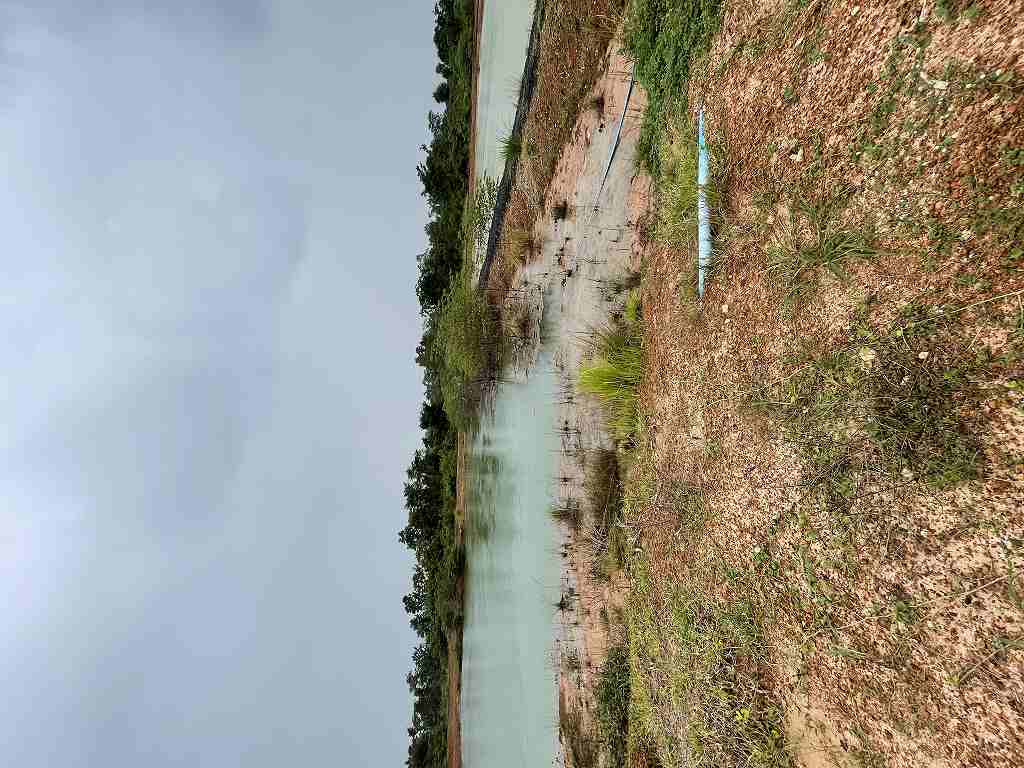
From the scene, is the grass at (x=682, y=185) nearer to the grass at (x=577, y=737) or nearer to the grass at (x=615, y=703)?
the grass at (x=615, y=703)

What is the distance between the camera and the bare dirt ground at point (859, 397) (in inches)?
76.2

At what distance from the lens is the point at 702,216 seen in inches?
135

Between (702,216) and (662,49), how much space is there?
Answer: 1.52 m

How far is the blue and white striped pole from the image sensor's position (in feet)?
11.1

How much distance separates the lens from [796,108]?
9.17 feet

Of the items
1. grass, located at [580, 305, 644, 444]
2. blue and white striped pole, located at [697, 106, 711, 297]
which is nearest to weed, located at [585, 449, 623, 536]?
grass, located at [580, 305, 644, 444]

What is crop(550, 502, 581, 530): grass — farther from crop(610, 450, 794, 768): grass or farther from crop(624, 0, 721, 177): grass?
crop(624, 0, 721, 177): grass

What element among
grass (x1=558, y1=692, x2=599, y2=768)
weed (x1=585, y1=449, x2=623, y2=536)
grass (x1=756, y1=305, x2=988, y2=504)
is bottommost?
grass (x1=558, y1=692, x2=599, y2=768)

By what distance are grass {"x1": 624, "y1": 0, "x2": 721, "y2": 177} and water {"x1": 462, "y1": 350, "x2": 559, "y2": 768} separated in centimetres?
306

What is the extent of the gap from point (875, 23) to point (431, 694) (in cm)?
1669

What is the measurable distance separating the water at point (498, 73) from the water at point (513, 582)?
168 inches

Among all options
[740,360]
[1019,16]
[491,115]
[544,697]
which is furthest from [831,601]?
[491,115]

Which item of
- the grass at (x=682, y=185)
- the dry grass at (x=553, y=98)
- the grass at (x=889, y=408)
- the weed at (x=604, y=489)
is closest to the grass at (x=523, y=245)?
the dry grass at (x=553, y=98)

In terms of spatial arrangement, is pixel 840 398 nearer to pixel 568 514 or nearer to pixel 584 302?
pixel 584 302
